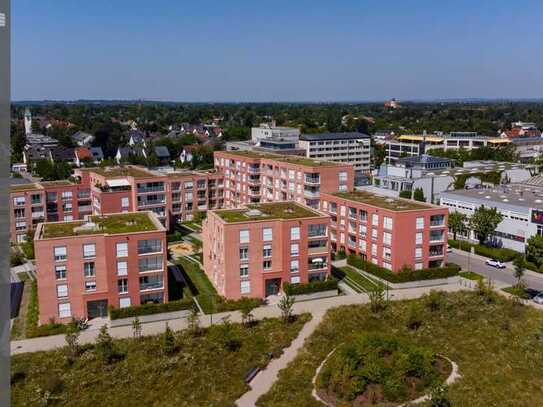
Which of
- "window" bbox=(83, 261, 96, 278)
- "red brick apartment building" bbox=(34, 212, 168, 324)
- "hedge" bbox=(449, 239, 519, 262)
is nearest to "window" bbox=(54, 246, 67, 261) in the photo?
"red brick apartment building" bbox=(34, 212, 168, 324)

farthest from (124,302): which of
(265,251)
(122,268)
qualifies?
(265,251)

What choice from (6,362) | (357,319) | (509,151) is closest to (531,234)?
(357,319)

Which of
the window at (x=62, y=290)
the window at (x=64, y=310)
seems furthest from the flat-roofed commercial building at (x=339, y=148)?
the window at (x=64, y=310)

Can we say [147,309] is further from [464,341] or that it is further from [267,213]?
[464,341]

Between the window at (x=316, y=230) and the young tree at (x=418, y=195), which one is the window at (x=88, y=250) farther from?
the young tree at (x=418, y=195)

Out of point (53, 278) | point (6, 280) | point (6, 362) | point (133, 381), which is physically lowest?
point (133, 381)

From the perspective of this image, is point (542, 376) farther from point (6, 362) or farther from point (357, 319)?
point (6, 362)

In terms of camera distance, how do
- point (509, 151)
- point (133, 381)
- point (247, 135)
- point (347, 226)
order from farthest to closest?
1. point (247, 135)
2. point (509, 151)
3. point (347, 226)
4. point (133, 381)
